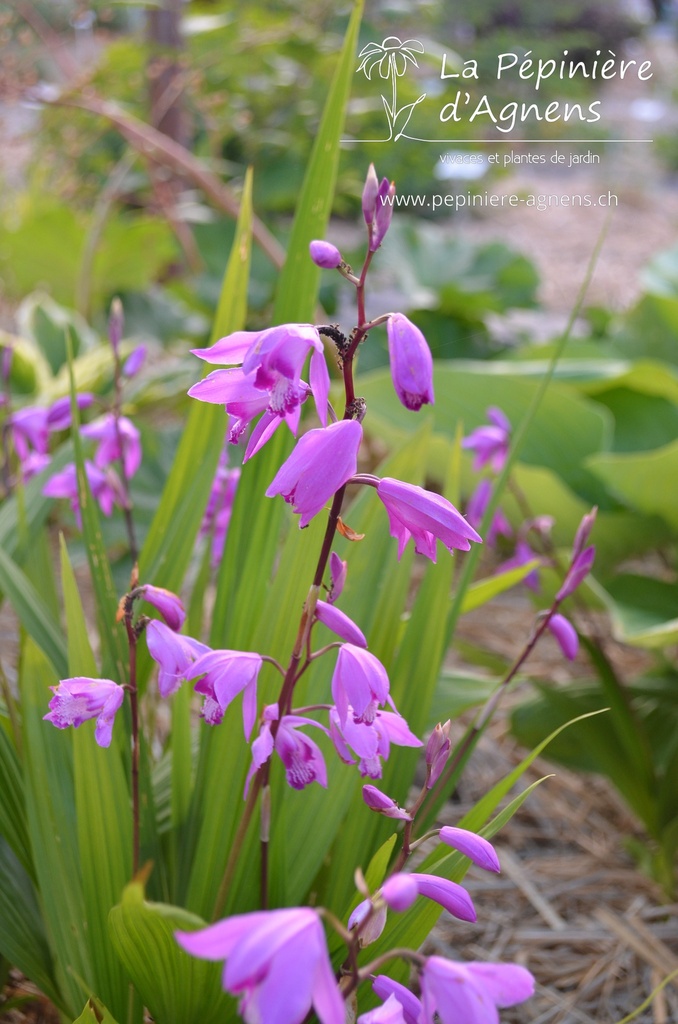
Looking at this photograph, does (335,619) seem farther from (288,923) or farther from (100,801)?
(100,801)

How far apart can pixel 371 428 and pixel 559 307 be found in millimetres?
2506

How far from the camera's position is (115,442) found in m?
0.84

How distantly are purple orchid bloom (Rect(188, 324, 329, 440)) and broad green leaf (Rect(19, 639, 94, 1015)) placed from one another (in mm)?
279

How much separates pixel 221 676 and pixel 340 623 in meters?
0.07

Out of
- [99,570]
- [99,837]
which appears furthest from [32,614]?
[99,837]

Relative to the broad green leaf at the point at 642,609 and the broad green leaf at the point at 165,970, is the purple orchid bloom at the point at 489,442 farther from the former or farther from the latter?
the broad green leaf at the point at 165,970

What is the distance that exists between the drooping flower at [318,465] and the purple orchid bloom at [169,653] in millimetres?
144

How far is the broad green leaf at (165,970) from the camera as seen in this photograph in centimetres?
48

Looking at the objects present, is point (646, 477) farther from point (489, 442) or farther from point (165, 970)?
point (165, 970)

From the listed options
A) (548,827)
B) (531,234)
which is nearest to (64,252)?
(548,827)

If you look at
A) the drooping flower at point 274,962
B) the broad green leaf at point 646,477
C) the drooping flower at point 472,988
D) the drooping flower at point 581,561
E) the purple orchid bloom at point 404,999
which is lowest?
the purple orchid bloom at point 404,999

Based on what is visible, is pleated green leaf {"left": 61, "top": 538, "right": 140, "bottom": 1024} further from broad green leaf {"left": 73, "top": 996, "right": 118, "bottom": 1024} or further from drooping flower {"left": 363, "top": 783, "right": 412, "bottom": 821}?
drooping flower {"left": 363, "top": 783, "right": 412, "bottom": 821}

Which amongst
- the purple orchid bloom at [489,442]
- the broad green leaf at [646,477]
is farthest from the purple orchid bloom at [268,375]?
the broad green leaf at [646,477]

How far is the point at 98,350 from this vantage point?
1.84m
